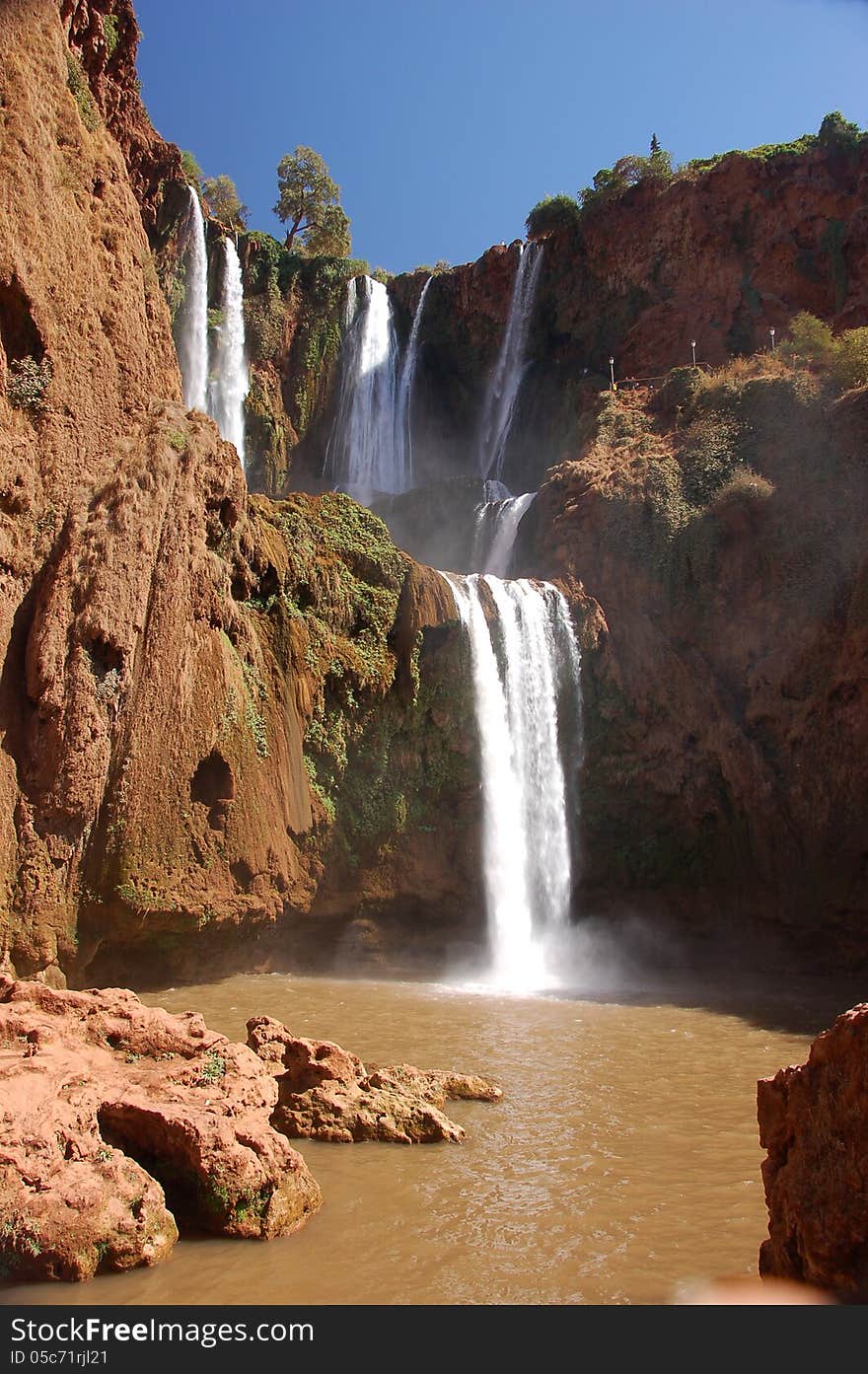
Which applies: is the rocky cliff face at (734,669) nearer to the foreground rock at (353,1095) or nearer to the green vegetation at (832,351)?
the green vegetation at (832,351)

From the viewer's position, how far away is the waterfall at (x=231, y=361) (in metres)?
34.3

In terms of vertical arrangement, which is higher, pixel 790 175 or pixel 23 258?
pixel 790 175

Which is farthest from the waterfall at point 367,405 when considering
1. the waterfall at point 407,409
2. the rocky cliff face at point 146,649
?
the rocky cliff face at point 146,649

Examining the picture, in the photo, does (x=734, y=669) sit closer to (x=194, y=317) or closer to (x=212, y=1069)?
(x=212, y=1069)

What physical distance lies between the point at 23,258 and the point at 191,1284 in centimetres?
1319

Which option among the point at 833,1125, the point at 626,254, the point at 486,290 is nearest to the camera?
the point at 833,1125

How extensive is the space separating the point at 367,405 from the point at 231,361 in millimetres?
5494

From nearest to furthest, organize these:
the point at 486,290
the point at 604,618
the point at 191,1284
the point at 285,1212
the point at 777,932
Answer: the point at 191,1284 < the point at 285,1212 < the point at 777,932 < the point at 604,618 < the point at 486,290

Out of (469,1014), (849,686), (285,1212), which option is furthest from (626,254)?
(285,1212)

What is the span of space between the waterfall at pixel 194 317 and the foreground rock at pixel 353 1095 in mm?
26251

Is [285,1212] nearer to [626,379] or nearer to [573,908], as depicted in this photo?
[573,908]

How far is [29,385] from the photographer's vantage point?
538 inches

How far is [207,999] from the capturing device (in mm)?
14516

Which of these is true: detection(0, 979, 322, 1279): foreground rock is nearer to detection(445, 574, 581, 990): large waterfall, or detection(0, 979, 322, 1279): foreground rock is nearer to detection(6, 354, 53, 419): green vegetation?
detection(6, 354, 53, 419): green vegetation
